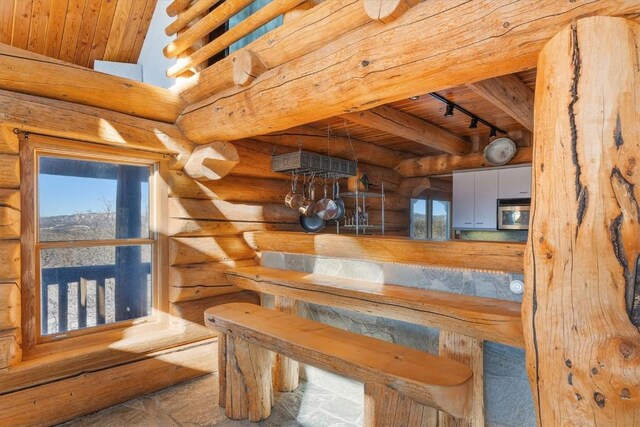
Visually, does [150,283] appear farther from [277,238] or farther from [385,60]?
[385,60]

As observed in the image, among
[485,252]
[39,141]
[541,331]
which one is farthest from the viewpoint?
[39,141]

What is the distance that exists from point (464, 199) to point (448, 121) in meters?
1.34

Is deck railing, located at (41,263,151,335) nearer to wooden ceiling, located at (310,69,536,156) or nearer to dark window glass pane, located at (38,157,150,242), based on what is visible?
dark window glass pane, located at (38,157,150,242)

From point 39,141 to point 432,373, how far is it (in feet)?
9.72

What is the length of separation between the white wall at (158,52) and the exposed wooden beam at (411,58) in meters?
2.07

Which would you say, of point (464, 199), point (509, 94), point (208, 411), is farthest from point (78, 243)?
point (464, 199)

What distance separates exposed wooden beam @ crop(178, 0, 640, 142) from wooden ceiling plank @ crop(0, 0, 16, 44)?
187 cm

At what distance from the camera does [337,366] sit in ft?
6.82

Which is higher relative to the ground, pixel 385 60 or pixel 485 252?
pixel 385 60

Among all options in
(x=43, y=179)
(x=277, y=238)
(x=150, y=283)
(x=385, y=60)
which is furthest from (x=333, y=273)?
(x=43, y=179)

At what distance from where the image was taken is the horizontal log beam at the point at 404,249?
2.24 metres

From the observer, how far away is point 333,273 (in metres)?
3.20

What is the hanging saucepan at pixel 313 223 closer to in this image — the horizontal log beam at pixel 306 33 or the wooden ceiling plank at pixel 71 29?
the horizontal log beam at pixel 306 33

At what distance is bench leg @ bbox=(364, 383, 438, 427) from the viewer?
190cm
